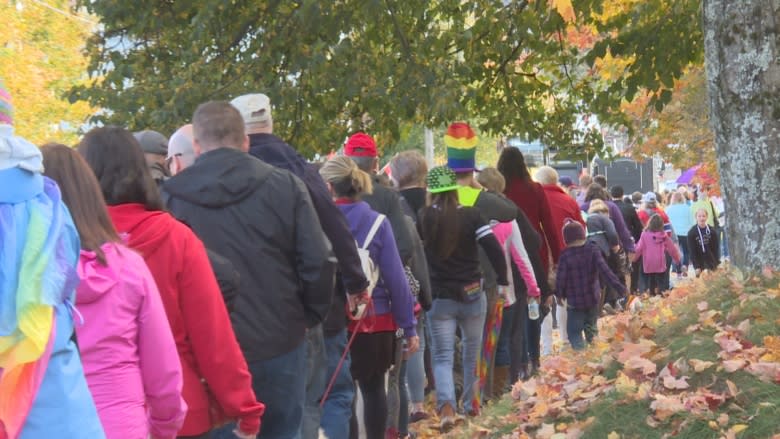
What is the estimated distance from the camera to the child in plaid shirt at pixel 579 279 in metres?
12.5

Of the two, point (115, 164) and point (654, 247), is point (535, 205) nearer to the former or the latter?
point (115, 164)

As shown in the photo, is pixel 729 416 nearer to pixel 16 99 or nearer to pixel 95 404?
pixel 95 404

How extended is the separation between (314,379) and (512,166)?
5538 millimetres

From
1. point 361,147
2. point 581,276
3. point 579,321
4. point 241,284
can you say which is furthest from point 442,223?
point 241,284

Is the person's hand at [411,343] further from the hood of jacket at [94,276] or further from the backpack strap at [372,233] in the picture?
the hood of jacket at [94,276]

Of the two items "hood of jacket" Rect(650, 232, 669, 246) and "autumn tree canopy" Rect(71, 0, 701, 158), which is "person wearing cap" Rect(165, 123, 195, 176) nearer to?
"autumn tree canopy" Rect(71, 0, 701, 158)

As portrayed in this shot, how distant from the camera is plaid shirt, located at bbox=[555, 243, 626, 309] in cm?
1245

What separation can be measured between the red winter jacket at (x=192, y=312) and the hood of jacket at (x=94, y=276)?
0.57 m

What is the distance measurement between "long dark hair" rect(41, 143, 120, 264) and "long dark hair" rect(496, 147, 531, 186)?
771 cm

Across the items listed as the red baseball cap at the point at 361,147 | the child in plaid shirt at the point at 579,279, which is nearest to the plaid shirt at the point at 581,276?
the child in plaid shirt at the point at 579,279

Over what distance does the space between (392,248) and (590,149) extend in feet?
27.0

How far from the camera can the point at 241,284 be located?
214 inches

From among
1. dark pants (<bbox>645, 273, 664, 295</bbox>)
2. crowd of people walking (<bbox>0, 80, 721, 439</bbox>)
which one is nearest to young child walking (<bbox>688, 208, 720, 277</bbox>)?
A: dark pants (<bbox>645, 273, 664, 295</bbox>)

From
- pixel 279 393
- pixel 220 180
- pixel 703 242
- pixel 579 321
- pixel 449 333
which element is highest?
pixel 220 180
